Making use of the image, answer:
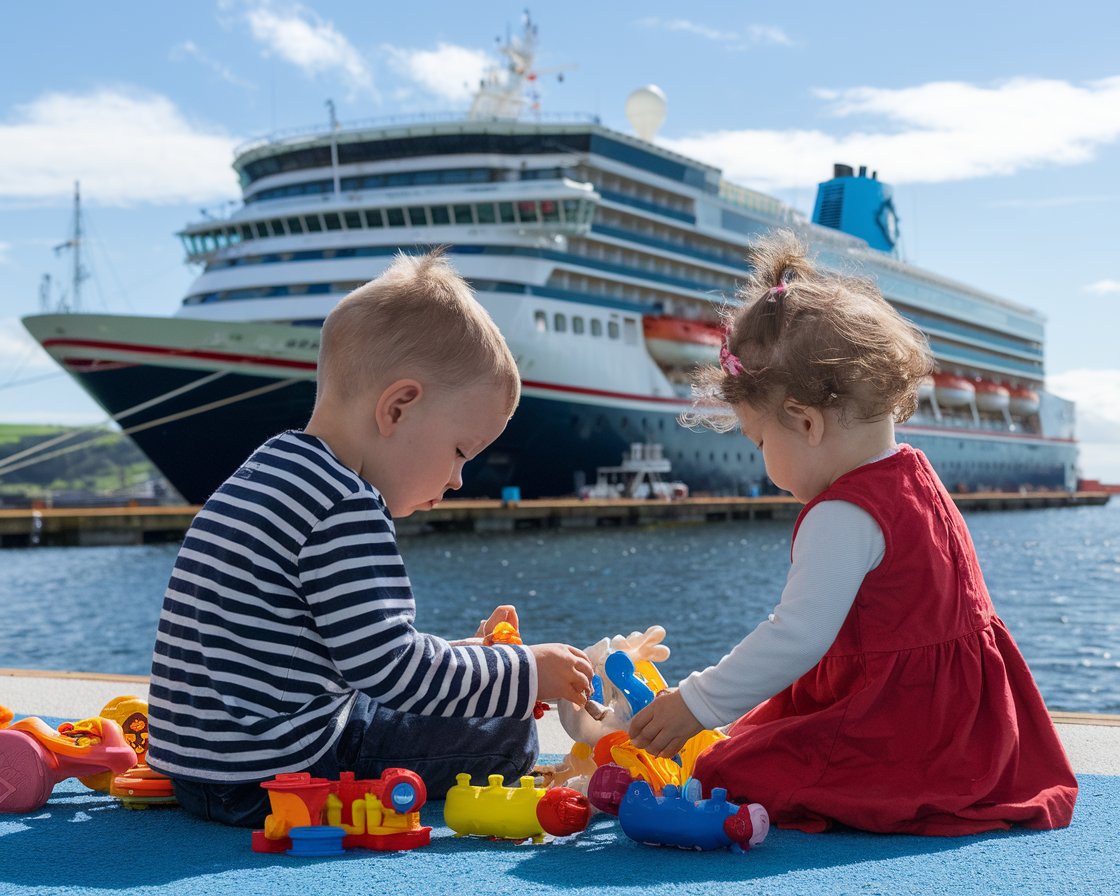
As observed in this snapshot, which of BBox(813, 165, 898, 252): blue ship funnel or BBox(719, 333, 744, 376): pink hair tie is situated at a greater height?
BBox(813, 165, 898, 252): blue ship funnel

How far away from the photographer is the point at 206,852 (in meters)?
1.55

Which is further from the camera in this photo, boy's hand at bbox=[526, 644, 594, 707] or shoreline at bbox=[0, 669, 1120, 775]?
shoreline at bbox=[0, 669, 1120, 775]

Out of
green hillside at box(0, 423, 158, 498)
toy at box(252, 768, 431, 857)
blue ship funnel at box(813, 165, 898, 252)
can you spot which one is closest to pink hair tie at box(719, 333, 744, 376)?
toy at box(252, 768, 431, 857)

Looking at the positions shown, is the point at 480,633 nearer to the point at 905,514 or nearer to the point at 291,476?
the point at 291,476

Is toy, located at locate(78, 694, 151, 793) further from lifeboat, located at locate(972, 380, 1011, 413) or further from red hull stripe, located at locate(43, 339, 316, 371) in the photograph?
lifeboat, located at locate(972, 380, 1011, 413)

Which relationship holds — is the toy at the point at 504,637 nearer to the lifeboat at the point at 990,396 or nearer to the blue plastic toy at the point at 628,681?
the blue plastic toy at the point at 628,681

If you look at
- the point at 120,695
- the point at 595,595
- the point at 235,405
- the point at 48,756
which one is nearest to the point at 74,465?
the point at 235,405

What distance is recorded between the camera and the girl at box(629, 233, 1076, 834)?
1.67 m

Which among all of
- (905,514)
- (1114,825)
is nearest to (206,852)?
(905,514)

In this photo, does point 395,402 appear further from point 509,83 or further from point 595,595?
point 509,83

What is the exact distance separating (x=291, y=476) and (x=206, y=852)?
1.70 feet

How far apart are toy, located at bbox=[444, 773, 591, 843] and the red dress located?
27cm

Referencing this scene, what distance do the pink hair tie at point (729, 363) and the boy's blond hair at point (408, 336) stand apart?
0.39 metres

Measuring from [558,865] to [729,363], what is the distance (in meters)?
0.81
